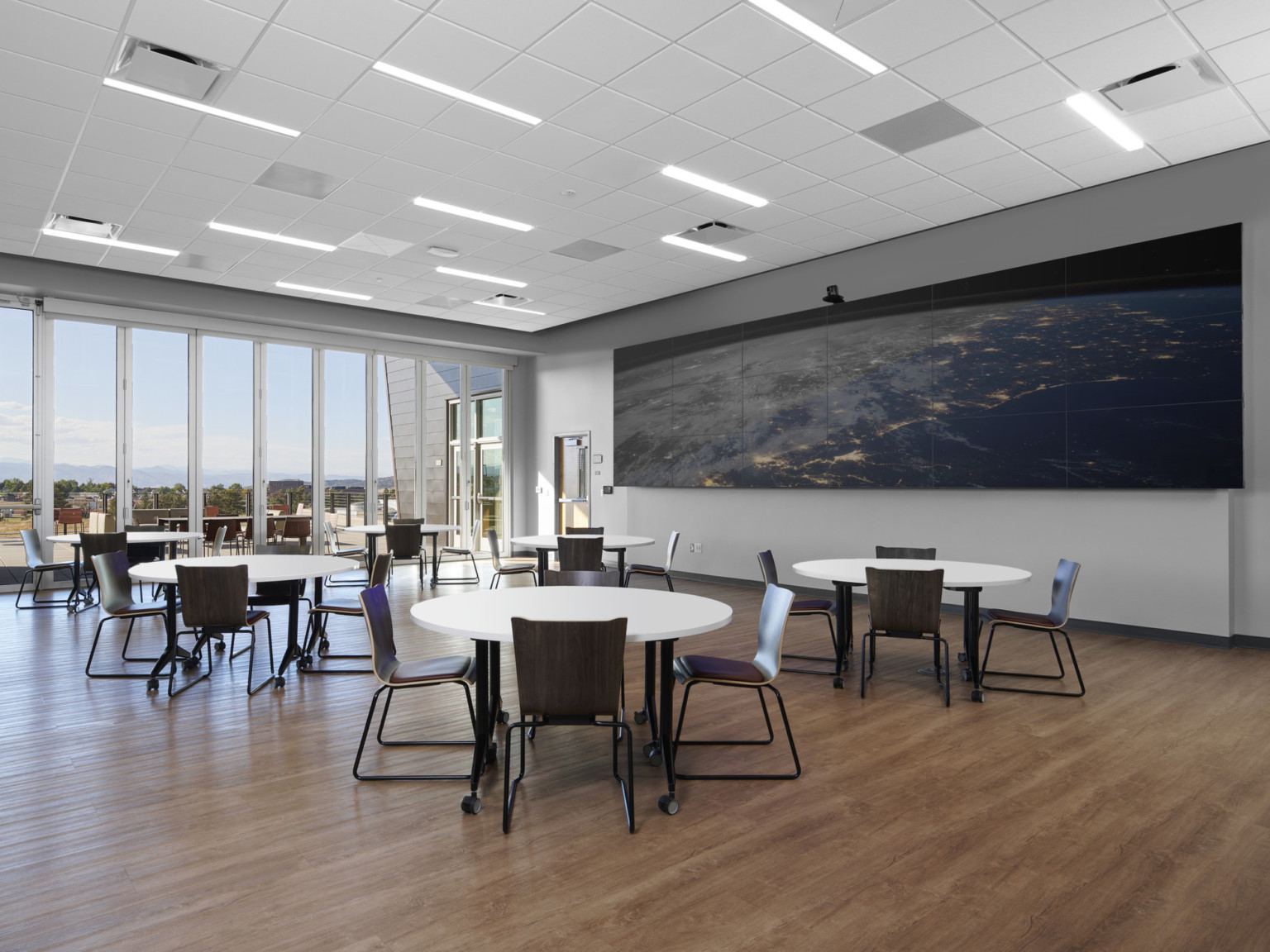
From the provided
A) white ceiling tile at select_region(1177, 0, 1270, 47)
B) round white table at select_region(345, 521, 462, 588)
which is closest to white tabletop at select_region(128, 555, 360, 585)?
round white table at select_region(345, 521, 462, 588)

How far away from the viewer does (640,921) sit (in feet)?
7.26

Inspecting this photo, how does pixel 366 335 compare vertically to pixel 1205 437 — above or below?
above

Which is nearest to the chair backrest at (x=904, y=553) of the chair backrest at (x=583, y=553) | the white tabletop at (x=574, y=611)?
the chair backrest at (x=583, y=553)

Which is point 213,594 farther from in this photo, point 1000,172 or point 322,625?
point 1000,172

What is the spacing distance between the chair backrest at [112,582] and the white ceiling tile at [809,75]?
203 inches

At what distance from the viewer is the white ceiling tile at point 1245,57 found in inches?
170

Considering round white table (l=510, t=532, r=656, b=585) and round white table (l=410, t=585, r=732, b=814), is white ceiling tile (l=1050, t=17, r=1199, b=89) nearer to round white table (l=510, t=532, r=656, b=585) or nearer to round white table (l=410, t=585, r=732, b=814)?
round white table (l=410, t=585, r=732, b=814)

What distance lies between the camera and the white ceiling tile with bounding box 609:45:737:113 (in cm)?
439

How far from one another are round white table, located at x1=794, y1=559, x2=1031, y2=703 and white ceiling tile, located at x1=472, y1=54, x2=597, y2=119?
3348 millimetres

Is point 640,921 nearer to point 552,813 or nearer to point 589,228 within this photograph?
point 552,813

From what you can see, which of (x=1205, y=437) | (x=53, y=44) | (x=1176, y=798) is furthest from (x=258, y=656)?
(x=1205, y=437)

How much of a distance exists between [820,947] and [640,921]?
51 centimetres

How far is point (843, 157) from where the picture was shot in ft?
18.9

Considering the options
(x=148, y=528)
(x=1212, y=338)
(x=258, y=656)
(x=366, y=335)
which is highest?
(x=366, y=335)
